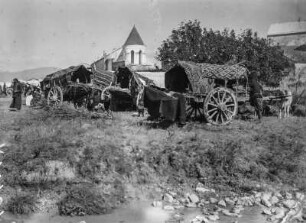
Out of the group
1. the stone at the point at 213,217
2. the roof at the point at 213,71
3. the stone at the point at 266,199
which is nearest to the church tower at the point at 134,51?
the roof at the point at 213,71

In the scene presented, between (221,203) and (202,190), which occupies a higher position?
(202,190)

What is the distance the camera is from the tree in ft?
94.1

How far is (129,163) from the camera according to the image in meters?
10.7

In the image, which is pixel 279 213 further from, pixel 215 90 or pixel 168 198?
pixel 215 90

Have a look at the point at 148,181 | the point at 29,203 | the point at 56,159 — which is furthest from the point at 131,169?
the point at 29,203

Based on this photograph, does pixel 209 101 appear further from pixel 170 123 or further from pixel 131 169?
pixel 131 169

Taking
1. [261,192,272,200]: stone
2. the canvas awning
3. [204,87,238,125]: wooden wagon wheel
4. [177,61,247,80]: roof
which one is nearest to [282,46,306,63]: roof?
the canvas awning

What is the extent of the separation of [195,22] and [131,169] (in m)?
22.4

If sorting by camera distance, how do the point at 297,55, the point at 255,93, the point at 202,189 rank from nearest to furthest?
the point at 202,189 < the point at 255,93 < the point at 297,55

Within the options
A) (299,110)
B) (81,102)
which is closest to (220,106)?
(299,110)

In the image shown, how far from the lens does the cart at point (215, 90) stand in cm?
1408

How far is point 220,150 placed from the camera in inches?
440

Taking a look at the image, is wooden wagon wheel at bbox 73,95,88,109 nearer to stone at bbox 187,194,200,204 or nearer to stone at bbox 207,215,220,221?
stone at bbox 187,194,200,204

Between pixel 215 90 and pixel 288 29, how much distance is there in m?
56.3
